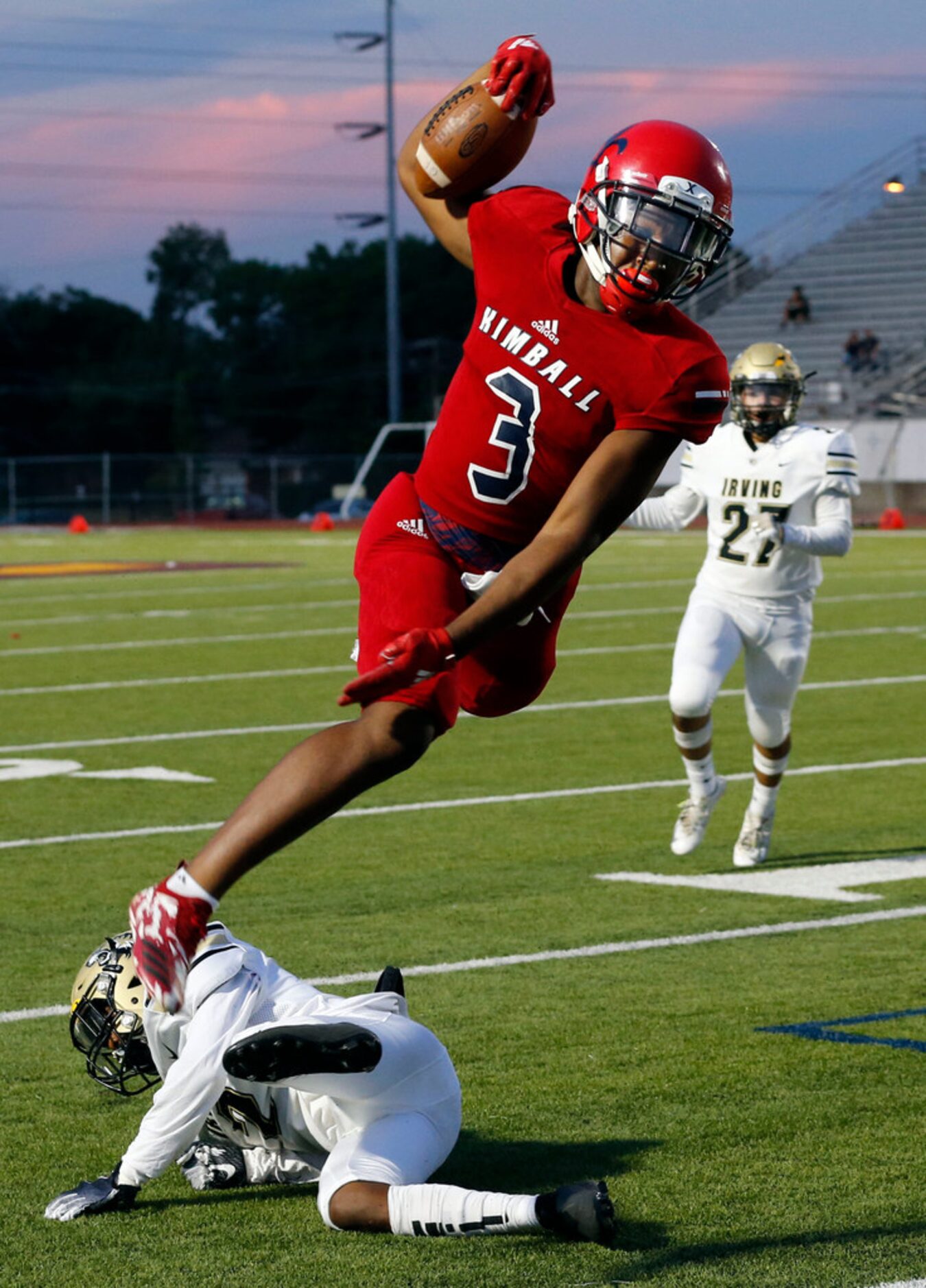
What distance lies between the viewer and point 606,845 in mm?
7680

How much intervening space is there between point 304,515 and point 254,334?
3659cm

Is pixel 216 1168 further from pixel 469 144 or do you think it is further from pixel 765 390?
pixel 765 390

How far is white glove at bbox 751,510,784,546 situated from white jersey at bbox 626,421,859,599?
0.02 meters

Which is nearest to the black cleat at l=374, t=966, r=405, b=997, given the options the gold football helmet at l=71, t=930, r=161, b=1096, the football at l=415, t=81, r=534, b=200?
the gold football helmet at l=71, t=930, r=161, b=1096

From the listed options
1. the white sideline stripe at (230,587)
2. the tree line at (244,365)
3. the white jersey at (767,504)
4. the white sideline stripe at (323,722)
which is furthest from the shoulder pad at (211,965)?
the tree line at (244,365)

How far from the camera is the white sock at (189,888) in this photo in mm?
3598

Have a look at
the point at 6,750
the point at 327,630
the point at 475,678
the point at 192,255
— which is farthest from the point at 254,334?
the point at 475,678

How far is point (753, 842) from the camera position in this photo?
7.49 meters

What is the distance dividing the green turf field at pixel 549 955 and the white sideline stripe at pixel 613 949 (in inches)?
0.8

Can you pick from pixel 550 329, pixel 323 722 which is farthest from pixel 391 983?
pixel 323 722

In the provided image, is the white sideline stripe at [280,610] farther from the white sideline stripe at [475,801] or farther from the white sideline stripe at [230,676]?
the white sideline stripe at [475,801]

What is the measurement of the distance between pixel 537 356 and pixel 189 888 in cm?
126

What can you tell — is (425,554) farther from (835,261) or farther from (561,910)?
(835,261)

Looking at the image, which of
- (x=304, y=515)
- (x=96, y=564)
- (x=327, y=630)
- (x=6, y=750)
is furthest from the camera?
(x=304, y=515)
